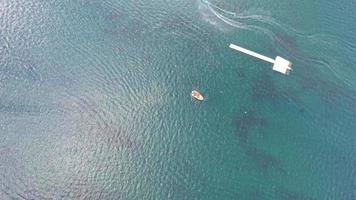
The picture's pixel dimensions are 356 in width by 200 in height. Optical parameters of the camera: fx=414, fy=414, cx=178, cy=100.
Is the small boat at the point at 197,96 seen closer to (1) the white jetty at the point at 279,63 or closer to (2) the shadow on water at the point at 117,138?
(1) the white jetty at the point at 279,63

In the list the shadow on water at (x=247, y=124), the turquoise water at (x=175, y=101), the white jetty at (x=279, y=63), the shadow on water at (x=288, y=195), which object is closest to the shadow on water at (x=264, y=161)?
the turquoise water at (x=175, y=101)

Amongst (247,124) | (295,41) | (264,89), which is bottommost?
(247,124)

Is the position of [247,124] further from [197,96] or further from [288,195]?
[288,195]

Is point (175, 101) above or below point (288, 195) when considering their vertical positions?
above

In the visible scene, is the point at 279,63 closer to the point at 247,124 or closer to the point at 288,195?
the point at 247,124

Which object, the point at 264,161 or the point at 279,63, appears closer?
the point at 264,161

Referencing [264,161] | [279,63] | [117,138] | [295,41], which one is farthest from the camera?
[295,41]

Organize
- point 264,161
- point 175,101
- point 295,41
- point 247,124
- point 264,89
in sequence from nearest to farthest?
point 264,161 < point 247,124 < point 175,101 < point 264,89 < point 295,41

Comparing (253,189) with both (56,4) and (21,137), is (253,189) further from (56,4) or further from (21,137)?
(56,4)

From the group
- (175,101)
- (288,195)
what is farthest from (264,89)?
(288,195)
